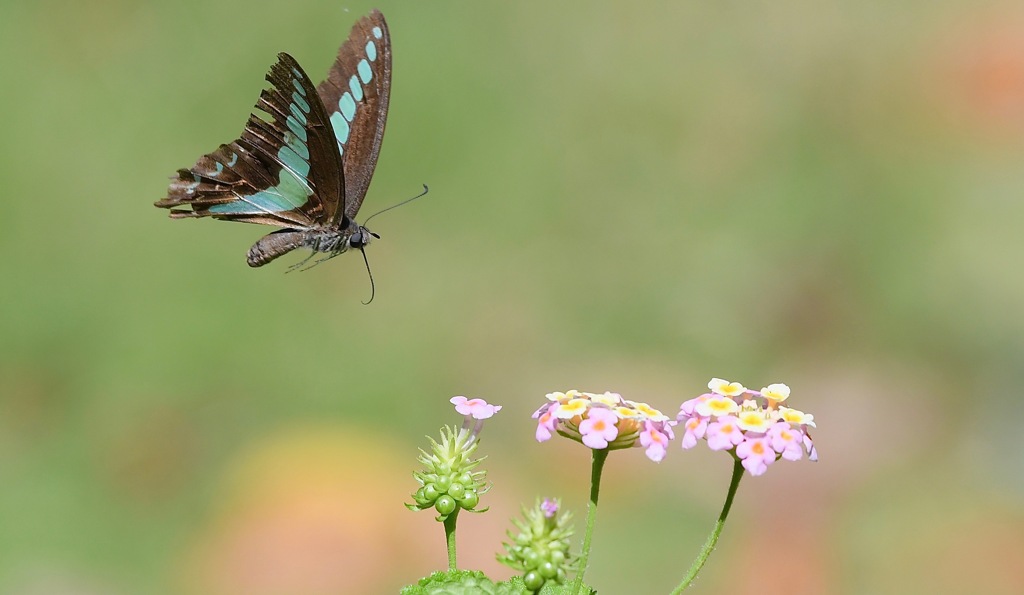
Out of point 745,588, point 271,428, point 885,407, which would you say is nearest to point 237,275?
point 271,428

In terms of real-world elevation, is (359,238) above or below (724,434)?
above

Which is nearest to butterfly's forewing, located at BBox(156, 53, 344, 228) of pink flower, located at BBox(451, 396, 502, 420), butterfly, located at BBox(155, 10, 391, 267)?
butterfly, located at BBox(155, 10, 391, 267)

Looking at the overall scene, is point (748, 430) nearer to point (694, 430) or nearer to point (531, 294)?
point (694, 430)

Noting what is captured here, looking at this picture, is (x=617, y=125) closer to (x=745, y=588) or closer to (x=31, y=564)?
(x=745, y=588)

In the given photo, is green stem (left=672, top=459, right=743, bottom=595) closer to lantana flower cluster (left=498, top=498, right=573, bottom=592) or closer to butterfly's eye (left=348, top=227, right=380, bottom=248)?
lantana flower cluster (left=498, top=498, right=573, bottom=592)

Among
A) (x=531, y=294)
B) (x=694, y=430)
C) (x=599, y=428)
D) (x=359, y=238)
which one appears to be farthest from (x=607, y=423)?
(x=531, y=294)

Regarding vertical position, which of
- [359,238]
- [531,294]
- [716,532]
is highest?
[359,238]
